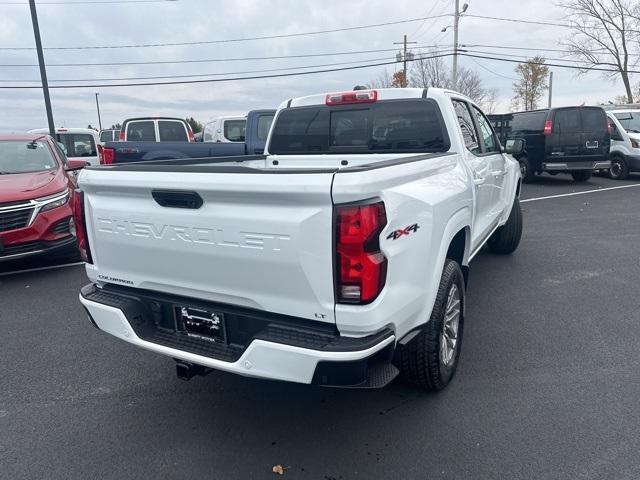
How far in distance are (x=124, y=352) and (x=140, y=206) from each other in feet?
5.90

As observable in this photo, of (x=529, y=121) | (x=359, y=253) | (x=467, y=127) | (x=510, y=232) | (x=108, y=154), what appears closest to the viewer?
(x=359, y=253)

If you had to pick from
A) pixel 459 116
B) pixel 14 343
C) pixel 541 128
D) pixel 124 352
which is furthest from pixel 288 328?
pixel 541 128

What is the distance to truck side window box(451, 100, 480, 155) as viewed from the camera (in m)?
4.06

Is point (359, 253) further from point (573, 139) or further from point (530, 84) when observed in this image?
point (530, 84)

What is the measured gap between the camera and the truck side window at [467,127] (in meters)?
4.06

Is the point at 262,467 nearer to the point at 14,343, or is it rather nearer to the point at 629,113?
the point at 14,343

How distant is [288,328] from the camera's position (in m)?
2.31

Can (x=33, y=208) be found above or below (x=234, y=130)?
below

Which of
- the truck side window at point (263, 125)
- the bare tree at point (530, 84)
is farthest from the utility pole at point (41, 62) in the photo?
the bare tree at point (530, 84)

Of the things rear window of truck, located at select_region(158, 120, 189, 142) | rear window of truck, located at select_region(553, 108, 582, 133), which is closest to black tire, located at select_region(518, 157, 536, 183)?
rear window of truck, located at select_region(553, 108, 582, 133)

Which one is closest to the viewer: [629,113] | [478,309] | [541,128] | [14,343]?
[14,343]

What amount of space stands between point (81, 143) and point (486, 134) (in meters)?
10.9

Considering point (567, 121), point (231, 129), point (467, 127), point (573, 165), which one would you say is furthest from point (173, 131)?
point (467, 127)

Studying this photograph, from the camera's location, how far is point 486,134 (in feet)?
16.7
